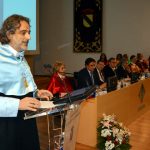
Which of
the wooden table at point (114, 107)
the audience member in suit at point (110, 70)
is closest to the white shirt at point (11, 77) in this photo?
the wooden table at point (114, 107)

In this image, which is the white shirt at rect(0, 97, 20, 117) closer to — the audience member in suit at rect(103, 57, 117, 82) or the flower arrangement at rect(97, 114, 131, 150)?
the flower arrangement at rect(97, 114, 131, 150)

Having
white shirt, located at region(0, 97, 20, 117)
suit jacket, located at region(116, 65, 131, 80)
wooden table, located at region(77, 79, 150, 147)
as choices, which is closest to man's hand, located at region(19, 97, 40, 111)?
white shirt, located at region(0, 97, 20, 117)

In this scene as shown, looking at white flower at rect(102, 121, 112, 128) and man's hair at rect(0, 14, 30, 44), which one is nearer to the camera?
man's hair at rect(0, 14, 30, 44)

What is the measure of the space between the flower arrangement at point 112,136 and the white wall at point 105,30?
6.83 meters

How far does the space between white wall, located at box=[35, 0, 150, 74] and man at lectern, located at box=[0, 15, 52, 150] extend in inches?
346

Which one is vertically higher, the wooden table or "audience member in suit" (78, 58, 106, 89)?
"audience member in suit" (78, 58, 106, 89)

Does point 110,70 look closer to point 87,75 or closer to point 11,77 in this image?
point 87,75

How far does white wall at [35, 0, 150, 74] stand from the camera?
32.5ft

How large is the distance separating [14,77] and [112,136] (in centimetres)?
218

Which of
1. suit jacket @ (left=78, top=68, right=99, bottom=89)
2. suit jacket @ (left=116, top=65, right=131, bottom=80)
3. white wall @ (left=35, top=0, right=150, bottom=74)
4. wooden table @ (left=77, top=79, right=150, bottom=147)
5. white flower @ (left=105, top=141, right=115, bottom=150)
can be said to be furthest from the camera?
white wall @ (left=35, top=0, right=150, bottom=74)

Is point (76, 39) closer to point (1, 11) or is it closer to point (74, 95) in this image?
point (1, 11)

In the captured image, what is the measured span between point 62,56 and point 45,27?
1352mm

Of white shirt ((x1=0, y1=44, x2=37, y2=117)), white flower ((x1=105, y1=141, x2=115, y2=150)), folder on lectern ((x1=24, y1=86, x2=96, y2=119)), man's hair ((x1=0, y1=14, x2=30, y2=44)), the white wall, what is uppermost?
A: the white wall

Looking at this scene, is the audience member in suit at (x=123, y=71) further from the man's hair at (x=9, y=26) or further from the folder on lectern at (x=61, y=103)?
the man's hair at (x=9, y=26)
